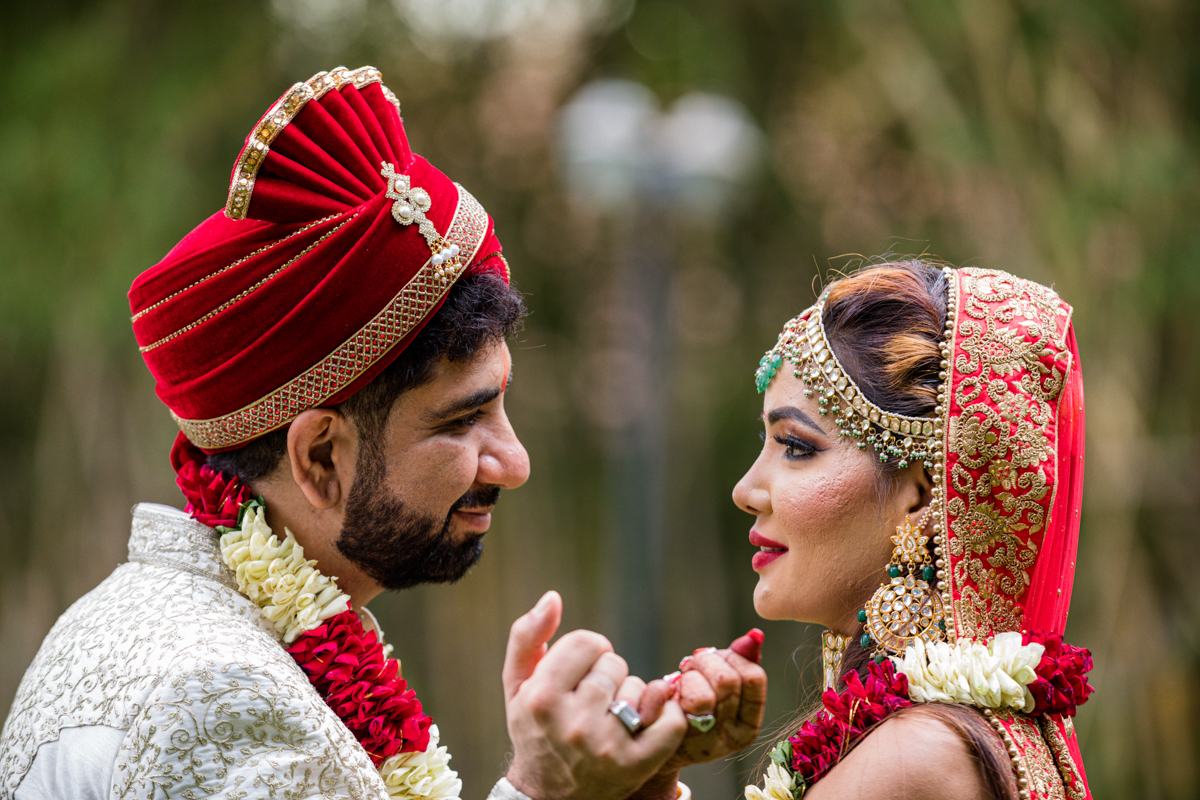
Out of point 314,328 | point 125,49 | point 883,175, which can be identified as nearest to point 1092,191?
point 883,175

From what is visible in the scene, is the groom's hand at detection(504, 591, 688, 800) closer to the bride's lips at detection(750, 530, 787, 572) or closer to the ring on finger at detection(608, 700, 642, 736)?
the ring on finger at detection(608, 700, 642, 736)

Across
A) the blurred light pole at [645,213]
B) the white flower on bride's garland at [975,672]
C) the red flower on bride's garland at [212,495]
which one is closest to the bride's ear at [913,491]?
the white flower on bride's garland at [975,672]

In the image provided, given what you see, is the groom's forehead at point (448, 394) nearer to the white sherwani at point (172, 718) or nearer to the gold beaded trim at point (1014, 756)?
the white sherwani at point (172, 718)

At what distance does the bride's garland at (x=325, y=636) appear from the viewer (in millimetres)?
2463

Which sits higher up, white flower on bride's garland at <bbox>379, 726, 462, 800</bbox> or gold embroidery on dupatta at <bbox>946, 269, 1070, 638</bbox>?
gold embroidery on dupatta at <bbox>946, 269, 1070, 638</bbox>

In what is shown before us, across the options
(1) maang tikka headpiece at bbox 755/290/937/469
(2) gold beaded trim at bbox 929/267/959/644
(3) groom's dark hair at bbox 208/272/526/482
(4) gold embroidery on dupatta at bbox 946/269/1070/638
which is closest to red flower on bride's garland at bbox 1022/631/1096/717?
(4) gold embroidery on dupatta at bbox 946/269/1070/638

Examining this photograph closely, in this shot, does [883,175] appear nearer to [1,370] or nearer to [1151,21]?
[1151,21]

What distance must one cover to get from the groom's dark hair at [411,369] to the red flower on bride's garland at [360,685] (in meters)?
0.46

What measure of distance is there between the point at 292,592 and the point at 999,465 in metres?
1.74

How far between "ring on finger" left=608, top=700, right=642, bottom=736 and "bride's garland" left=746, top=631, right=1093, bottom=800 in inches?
27.8

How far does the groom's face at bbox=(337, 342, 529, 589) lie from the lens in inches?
103

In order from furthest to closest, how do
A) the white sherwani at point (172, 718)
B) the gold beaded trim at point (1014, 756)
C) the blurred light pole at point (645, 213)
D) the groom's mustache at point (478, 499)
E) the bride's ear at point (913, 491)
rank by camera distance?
the blurred light pole at point (645, 213) → the groom's mustache at point (478, 499) → the bride's ear at point (913, 491) → the gold beaded trim at point (1014, 756) → the white sherwani at point (172, 718)

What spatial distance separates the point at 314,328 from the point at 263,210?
0.30 metres

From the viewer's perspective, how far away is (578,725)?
1844 millimetres
